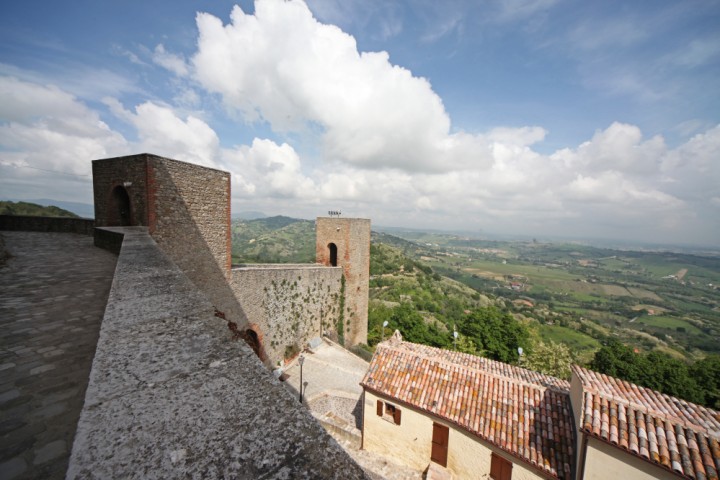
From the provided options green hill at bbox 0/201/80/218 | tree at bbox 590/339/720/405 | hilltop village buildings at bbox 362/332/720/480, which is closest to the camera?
hilltop village buildings at bbox 362/332/720/480

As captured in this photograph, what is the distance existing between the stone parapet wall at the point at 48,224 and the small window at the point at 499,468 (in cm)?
1487

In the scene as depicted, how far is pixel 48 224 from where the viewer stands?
35.4 feet

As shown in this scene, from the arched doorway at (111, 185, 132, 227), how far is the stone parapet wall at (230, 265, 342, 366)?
3750 mm

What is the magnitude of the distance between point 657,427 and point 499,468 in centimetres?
357

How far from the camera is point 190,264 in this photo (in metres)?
8.82

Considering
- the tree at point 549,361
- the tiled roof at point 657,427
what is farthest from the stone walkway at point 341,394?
the tree at point 549,361

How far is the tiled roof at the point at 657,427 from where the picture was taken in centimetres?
501

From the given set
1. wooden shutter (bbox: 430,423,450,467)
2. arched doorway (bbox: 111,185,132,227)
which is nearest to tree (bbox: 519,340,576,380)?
wooden shutter (bbox: 430,423,450,467)

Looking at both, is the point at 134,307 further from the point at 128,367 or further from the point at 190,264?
the point at 190,264

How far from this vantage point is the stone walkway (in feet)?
29.0

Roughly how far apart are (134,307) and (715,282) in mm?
223857

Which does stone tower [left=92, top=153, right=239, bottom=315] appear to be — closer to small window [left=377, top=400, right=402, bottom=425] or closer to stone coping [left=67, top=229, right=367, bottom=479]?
small window [left=377, top=400, right=402, bottom=425]

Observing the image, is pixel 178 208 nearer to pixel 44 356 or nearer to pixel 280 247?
pixel 44 356

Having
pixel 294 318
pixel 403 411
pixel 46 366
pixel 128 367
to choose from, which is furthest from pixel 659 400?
pixel 294 318
